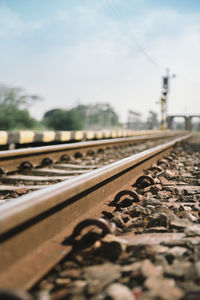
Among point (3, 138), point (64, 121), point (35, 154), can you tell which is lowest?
point (35, 154)

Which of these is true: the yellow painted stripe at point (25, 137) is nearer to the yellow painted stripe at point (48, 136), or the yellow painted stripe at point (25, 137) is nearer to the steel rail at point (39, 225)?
the yellow painted stripe at point (48, 136)

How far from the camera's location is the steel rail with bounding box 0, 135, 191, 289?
1.28 meters

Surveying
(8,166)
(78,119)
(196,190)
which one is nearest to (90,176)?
(196,190)

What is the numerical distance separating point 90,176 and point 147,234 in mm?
694

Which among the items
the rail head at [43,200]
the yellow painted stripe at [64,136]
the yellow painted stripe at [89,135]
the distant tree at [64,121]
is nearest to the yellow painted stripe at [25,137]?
the yellow painted stripe at [64,136]

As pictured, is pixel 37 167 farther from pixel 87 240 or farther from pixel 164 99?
pixel 164 99

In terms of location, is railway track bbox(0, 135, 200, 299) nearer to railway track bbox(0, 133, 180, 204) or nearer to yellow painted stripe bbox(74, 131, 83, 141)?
railway track bbox(0, 133, 180, 204)

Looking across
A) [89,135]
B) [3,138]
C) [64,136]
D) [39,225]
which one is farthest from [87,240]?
[89,135]

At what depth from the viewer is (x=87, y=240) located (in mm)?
1657

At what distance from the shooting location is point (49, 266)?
137 cm

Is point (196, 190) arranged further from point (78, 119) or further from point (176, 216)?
point (78, 119)

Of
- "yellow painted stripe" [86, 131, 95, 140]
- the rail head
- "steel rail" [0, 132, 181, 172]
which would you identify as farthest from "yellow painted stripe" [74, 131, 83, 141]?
the rail head

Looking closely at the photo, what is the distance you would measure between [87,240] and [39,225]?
26 cm

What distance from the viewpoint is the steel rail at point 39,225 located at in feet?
4.20
